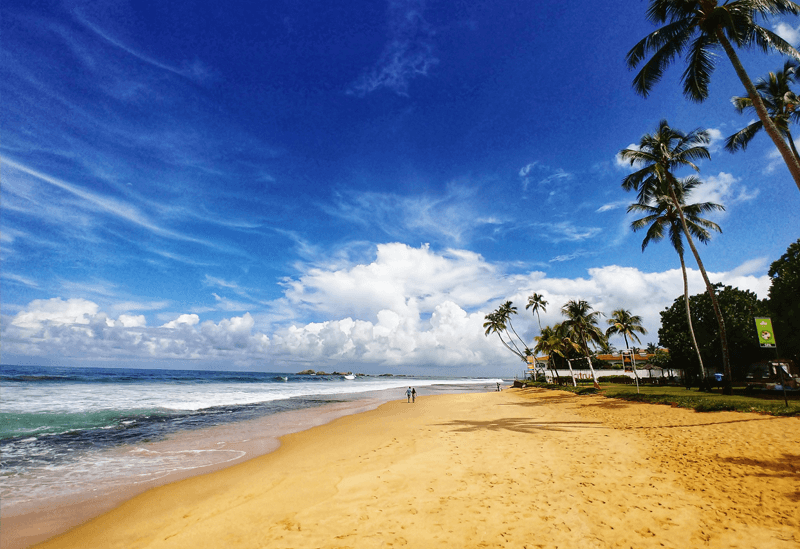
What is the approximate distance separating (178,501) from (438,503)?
609 cm

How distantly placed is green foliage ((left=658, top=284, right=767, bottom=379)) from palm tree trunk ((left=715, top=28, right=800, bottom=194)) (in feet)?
78.6

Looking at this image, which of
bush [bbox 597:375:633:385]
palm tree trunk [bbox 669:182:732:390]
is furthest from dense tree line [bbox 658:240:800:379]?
bush [bbox 597:375:633:385]

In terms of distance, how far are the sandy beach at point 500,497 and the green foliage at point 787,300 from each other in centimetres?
1528

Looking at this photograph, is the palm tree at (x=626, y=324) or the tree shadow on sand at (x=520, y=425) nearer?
the tree shadow on sand at (x=520, y=425)

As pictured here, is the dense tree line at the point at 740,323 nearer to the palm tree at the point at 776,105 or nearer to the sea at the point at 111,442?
the palm tree at the point at 776,105

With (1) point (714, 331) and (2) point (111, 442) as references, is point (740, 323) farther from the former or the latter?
(2) point (111, 442)

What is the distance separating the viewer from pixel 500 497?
670 cm

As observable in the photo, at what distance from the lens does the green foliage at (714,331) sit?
93.7ft

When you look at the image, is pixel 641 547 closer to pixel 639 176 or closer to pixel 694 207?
pixel 639 176

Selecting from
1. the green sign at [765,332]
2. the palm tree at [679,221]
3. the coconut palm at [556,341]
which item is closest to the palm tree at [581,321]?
the coconut palm at [556,341]

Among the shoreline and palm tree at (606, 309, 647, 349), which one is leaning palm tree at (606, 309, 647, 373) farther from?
the shoreline

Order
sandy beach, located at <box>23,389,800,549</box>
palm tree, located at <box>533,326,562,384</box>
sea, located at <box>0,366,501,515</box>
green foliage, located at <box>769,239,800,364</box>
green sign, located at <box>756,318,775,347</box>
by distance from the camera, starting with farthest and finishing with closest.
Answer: palm tree, located at <box>533,326,562,384</box> < green foliage, located at <box>769,239,800,364</box> < green sign, located at <box>756,318,775,347</box> < sea, located at <box>0,366,501,515</box> < sandy beach, located at <box>23,389,800,549</box>

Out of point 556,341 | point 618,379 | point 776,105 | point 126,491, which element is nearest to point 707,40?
point 776,105

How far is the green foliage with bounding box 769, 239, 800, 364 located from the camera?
21047 millimetres
